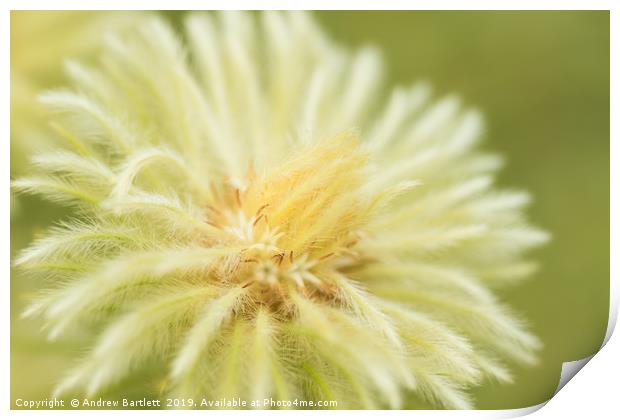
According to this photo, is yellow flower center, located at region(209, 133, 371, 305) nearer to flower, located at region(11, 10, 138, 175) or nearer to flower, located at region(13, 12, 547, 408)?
flower, located at region(13, 12, 547, 408)

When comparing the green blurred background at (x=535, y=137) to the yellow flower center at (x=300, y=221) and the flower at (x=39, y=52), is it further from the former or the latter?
the yellow flower center at (x=300, y=221)

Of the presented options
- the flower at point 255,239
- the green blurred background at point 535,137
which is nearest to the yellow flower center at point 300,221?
the flower at point 255,239

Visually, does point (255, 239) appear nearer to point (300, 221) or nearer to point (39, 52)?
point (300, 221)

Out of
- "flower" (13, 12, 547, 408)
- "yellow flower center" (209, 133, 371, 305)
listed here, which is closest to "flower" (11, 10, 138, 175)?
"flower" (13, 12, 547, 408)

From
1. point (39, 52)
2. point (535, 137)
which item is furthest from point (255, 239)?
point (535, 137)
